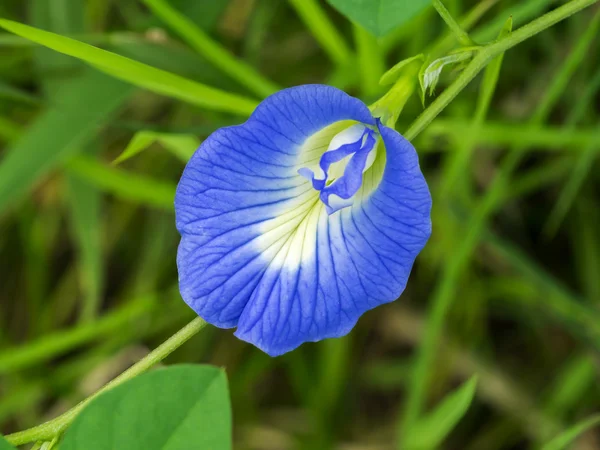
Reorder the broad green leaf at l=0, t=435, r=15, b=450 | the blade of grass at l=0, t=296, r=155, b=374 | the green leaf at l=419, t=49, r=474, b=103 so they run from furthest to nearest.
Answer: the blade of grass at l=0, t=296, r=155, b=374
the green leaf at l=419, t=49, r=474, b=103
the broad green leaf at l=0, t=435, r=15, b=450

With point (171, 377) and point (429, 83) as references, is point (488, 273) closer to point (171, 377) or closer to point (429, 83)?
point (429, 83)

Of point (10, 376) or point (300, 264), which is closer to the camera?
point (300, 264)

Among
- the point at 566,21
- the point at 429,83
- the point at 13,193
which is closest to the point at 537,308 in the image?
the point at 566,21

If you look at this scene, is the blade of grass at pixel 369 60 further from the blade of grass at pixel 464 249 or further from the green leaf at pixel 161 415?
the green leaf at pixel 161 415

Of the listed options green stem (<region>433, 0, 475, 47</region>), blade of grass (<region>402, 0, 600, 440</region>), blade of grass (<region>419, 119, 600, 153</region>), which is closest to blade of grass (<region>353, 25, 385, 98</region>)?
blade of grass (<region>419, 119, 600, 153</region>)

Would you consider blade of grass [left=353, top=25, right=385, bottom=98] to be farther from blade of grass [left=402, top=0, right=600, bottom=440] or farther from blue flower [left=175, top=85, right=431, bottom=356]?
blue flower [left=175, top=85, right=431, bottom=356]

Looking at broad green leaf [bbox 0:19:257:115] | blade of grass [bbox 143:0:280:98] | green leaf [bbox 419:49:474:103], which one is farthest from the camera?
blade of grass [bbox 143:0:280:98]

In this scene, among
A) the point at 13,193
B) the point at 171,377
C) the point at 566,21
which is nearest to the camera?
the point at 171,377
